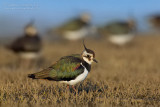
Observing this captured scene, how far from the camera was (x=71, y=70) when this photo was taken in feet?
14.9

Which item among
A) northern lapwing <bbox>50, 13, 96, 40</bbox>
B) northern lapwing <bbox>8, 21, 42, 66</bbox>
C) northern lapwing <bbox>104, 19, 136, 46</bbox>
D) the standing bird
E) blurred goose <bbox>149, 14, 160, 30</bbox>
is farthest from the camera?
blurred goose <bbox>149, 14, 160, 30</bbox>

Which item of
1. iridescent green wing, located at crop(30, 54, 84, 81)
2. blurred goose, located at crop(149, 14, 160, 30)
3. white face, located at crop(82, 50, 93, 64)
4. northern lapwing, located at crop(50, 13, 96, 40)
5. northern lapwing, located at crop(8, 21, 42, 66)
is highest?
white face, located at crop(82, 50, 93, 64)

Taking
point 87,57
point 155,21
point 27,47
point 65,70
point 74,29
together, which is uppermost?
point 87,57

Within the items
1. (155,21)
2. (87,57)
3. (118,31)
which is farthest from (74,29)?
(87,57)

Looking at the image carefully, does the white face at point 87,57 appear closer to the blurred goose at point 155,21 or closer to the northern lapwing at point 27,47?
the northern lapwing at point 27,47

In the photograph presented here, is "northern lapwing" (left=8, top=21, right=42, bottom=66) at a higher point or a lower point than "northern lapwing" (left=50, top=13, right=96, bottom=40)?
higher

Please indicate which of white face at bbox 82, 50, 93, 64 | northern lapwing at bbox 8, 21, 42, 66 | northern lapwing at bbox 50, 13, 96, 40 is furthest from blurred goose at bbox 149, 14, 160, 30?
white face at bbox 82, 50, 93, 64

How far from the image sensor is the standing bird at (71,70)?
4.50 m

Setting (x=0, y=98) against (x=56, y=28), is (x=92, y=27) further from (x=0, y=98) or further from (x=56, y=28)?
(x=0, y=98)

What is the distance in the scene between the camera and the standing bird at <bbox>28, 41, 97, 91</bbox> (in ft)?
14.8

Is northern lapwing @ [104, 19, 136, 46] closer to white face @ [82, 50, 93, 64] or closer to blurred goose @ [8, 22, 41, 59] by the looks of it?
blurred goose @ [8, 22, 41, 59]

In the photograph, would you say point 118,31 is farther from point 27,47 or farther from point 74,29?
point 27,47

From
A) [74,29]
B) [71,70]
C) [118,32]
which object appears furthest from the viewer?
[74,29]

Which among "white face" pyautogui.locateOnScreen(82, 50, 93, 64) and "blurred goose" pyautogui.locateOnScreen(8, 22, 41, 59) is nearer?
"white face" pyautogui.locateOnScreen(82, 50, 93, 64)
